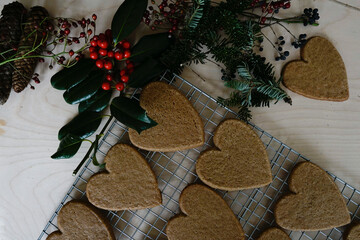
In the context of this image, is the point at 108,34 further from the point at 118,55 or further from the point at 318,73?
the point at 318,73

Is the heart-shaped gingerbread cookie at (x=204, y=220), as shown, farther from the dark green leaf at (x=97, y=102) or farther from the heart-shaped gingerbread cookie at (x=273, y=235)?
the dark green leaf at (x=97, y=102)

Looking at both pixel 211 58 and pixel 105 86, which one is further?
pixel 211 58

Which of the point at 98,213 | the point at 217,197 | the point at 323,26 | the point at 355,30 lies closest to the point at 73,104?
the point at 98,213

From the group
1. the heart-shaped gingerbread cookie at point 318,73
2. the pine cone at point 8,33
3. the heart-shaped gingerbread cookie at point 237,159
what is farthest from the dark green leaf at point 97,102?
the heart-shaped gingerbread cookie at point 318,73

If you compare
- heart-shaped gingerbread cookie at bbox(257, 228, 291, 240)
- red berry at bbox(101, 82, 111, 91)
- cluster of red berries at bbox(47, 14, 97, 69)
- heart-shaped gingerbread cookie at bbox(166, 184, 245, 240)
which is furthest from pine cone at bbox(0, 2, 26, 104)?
heart-shaped gingerbread cookie at bbox(257, 228, 291, 240)

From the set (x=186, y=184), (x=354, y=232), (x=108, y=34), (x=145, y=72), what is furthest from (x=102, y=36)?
(x=354, y=232)

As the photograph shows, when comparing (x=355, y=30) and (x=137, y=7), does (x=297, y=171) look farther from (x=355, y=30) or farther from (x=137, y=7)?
(x=137, y=7)

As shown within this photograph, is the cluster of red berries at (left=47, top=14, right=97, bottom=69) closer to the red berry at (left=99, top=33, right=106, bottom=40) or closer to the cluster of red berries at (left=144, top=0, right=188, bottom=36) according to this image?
the red berry at (left=99, top=33, right=106, bottom=40)

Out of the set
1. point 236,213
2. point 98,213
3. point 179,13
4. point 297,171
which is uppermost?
point 179,13
